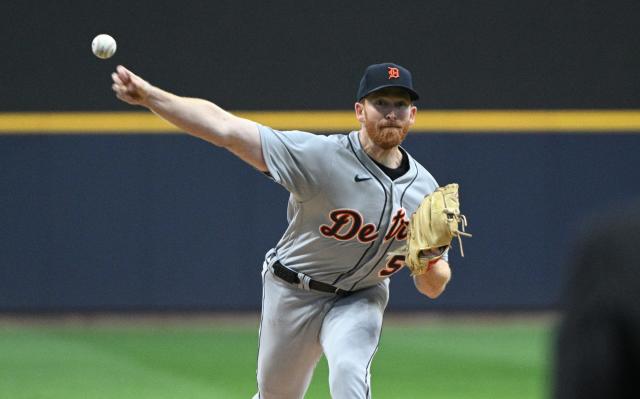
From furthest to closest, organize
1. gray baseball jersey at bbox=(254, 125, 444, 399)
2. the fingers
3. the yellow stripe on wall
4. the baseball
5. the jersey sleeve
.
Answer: the yellow stripe on wall
gray baseball jersey at bbox=(254, 125, 444, 399)
the jersey sleeve
the baseball
the fingers

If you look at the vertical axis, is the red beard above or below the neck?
above

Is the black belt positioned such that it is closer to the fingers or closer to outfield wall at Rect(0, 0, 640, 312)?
the fingers

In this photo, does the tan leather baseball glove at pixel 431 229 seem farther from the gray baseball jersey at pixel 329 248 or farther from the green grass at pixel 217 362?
the green grass at pixel 217 362

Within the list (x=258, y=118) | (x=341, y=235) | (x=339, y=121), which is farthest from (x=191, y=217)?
(x=341, y=235)

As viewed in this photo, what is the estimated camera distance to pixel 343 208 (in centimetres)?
445

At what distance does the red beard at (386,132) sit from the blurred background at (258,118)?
5.13m

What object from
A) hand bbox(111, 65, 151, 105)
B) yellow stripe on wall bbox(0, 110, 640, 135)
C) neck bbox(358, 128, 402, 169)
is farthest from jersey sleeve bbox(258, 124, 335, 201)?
yellow stripe on wall bbox(0, 110, 640, 135)

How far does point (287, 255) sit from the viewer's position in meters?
4.68

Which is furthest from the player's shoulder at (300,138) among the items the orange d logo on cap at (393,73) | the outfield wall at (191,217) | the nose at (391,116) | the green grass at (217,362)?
the outfield wall at (191,217)

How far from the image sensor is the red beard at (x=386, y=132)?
4.50m

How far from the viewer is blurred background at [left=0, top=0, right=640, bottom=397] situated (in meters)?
9.76

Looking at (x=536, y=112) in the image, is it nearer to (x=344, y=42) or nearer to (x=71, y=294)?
(x=344, y=42)

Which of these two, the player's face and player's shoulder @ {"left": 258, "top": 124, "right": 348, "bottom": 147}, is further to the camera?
the player's face

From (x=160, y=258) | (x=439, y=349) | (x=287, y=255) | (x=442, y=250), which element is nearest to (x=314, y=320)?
(x=287, y=255)
